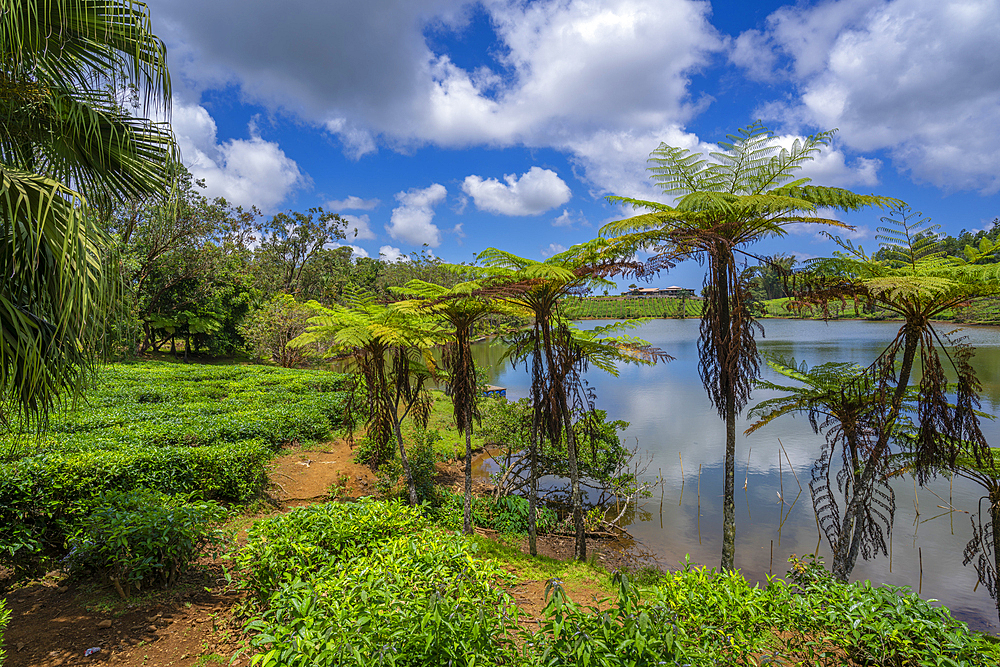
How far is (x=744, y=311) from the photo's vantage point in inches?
189

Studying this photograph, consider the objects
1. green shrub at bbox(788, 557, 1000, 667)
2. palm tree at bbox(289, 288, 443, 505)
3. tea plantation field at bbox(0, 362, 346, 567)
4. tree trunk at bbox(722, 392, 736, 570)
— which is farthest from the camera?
palm tree at bbox(289, 288, 443, 505)

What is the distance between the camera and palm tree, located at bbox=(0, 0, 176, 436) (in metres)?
2.81

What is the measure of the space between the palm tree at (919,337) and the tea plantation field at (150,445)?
7.04 m

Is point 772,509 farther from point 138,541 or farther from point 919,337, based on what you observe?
point 138,541

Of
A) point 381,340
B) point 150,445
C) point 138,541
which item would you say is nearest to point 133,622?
point 138,541

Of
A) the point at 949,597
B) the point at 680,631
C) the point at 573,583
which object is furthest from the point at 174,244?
the point at 949,597

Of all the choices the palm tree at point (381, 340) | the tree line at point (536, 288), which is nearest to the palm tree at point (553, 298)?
the tree line at point (536, 288)

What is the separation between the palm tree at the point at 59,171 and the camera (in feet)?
9.23

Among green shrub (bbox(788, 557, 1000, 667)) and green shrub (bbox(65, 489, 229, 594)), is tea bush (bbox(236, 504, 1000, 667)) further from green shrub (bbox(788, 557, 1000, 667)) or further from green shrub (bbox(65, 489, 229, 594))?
green shrub (bbox(65, 489, 229, 594))

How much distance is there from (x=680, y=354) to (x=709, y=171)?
30102 millimetres

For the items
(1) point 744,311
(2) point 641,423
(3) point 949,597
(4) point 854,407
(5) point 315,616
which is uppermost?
(1) point 744,311

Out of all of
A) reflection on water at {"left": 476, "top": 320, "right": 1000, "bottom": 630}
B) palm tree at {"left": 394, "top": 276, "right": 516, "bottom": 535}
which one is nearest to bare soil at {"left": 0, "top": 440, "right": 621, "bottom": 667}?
palm tree at {"left": 394, "top": 276, "right": 516, "bottom": 535}

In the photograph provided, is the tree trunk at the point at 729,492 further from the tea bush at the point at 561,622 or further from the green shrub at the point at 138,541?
the green shrub at the point at 138,541

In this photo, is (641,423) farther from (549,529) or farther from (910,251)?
(910,251)
